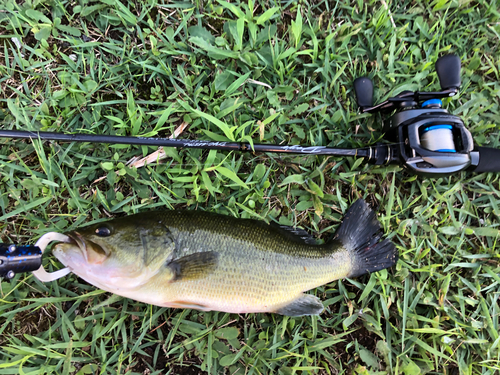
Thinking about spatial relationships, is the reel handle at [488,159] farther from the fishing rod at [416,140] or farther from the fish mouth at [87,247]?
the fish mouth at [87,247]

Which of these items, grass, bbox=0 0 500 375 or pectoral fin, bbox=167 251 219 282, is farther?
grass, bbox=0 0 500 375

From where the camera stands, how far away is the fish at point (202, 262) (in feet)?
6.80

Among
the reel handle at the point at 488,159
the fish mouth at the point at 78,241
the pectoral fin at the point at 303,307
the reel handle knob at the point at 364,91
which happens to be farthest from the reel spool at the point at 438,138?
the fish mouth at the point at 78,241

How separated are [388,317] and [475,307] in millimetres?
862

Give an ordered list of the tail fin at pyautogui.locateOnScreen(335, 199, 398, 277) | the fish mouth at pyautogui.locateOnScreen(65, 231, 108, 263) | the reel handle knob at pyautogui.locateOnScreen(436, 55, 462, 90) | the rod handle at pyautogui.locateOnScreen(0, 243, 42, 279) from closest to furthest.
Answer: the rod handle at pyautogui.locateOnScreen(0, 243, 42, 279) < the fish mouth at pyautogui.locateOnScreen(65, 231, 108, 263) < the reel handle knob at pyautogui.locateOnScreen(436, 55, 462, 90) < the tail fin at pyautogui.locateOnScreen(335, 199, 398, 277)

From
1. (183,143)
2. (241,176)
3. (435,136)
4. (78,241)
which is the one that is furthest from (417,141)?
(78,241)

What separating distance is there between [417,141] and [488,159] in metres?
0.73

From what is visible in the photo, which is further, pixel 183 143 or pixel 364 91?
pixel 364 91

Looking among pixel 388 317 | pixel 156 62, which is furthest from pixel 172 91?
pixel 388 317

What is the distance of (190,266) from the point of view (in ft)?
7.14

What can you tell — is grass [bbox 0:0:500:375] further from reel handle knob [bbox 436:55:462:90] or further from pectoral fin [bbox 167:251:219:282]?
pectoral fin [bbox 167:251:219:282]

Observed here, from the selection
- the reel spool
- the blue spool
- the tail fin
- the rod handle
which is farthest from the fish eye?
the blue spool

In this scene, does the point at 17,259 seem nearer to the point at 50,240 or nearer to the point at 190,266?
the point at 50,240

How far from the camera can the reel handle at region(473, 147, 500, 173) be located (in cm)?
263
